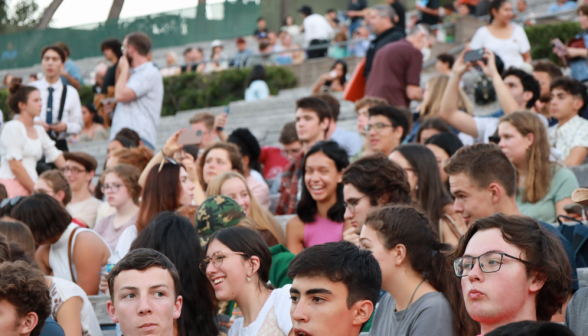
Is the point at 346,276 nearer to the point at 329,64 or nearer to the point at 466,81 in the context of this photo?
the point at 466,81

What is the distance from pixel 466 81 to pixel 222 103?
863cm

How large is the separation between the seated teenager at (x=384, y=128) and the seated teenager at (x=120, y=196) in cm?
222

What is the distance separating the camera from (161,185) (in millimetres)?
6414

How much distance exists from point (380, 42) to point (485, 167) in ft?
16.5

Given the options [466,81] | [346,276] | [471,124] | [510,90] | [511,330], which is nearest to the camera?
[511,330]

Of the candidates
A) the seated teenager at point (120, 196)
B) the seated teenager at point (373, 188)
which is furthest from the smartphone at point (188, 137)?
the seated teenager at point (373, 188)

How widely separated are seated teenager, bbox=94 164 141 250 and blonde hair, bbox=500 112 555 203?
11.0 feet

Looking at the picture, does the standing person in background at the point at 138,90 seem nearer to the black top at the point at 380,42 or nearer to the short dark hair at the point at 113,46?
the short dark hair at the point at 113,46

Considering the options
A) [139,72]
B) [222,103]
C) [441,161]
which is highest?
[139,72]

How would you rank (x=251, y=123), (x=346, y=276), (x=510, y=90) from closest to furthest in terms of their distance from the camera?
(x=346, y=276), (x=510, y=90), (x=251, y=123)

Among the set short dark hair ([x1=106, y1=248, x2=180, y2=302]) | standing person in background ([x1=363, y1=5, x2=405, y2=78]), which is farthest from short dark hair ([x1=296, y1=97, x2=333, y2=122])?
short dark hair ([x1=106, y1=248, x2=180, y2=302])

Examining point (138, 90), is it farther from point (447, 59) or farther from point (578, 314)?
point (578, 314)

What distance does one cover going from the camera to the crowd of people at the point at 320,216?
3.59 metres

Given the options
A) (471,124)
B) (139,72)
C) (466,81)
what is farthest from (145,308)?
(466,81)
